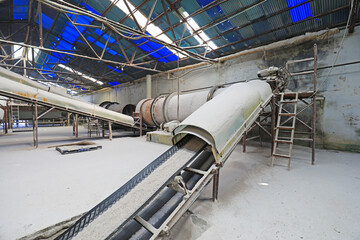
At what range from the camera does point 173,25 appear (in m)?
6.07

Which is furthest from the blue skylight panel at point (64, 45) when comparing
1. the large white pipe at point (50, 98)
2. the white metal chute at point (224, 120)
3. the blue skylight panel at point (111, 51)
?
the white metal chute at point (224, 120)

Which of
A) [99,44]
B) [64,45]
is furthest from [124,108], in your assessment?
[64,45]

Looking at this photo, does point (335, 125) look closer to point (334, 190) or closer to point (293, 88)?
point (293, 88)

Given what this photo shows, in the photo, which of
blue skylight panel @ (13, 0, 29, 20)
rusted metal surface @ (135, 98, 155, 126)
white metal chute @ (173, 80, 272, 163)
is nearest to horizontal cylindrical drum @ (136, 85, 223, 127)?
rusted metal surface @ (135, 98, 155, 126)

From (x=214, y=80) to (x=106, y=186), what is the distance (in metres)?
6.84

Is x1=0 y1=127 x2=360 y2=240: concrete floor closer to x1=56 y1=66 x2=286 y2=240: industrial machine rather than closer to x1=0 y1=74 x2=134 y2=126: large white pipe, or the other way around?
x1=56 y1=66 x2=286 y2=240: industrial machine

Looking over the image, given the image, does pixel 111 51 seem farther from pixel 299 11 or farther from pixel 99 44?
pixel 299 11

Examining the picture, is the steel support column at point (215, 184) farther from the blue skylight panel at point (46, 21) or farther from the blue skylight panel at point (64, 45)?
the blue skylight panel at point (64, 45)

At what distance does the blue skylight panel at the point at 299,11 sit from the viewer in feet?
15.0

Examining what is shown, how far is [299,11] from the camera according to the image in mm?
4773

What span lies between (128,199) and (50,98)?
5.78 meters

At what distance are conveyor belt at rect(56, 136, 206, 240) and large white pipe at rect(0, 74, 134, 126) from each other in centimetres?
532

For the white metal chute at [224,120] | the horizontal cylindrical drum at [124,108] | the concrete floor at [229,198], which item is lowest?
the concrete floor at [229,198]

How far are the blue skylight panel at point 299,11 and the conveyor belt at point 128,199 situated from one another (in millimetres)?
5561
